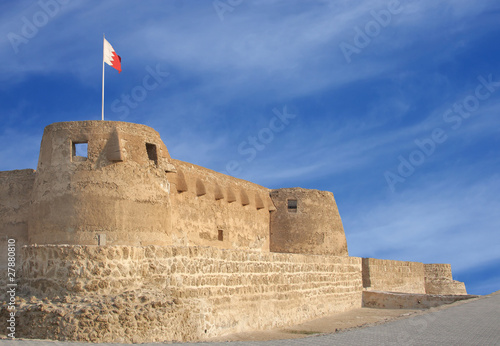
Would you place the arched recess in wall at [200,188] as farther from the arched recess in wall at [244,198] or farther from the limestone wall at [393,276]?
the limestone wall at [393,276]

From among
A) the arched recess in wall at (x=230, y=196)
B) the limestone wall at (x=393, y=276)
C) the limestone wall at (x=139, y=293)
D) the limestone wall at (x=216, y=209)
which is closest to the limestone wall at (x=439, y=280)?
the limestone wall at (x=393, y=276)

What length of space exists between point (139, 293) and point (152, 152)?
7.63 m

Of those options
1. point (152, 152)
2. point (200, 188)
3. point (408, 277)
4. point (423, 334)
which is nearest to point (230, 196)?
point (200, 188)

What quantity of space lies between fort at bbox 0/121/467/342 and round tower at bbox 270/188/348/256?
43 millimetres

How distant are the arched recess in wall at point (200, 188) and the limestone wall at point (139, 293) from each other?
7.78 m

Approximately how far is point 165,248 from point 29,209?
7.98 metres

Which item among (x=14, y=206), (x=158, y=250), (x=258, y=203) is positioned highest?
(x=258, y=203)

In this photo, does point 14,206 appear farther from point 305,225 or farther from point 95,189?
point 305,225

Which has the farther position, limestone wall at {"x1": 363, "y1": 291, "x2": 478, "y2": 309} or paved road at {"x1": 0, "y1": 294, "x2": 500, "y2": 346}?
limestone wall at {"x1": 363, "y1": 291, "x2": 478, "y2": 309}

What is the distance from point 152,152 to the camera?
49.6ft

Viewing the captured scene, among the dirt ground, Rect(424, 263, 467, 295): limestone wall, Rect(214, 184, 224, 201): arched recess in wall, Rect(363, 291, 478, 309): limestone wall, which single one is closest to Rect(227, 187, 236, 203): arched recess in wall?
Rect(214, 184, 224, 201): arched recess in wall

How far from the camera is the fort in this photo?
777cm

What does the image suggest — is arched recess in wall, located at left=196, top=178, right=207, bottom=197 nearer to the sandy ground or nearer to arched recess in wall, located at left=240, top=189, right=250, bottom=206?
arched recess in wall, located at left=240, top=189, right=250, bottom=206

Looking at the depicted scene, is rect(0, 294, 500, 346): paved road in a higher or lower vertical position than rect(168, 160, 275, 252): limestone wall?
lower
